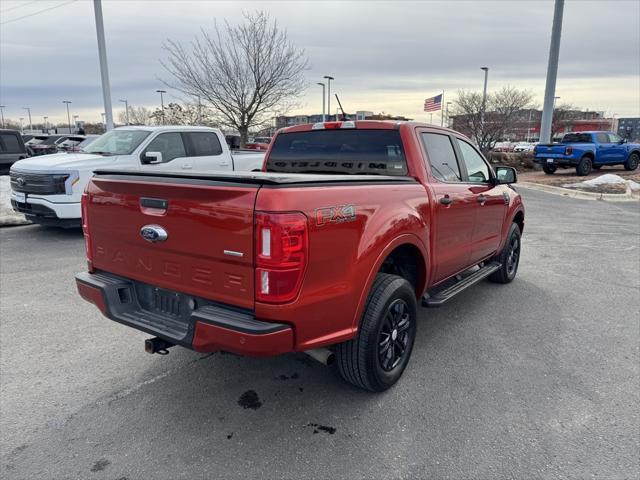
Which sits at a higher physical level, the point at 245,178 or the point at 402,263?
the point at 245,178

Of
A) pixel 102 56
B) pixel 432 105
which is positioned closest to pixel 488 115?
pixel 432 105

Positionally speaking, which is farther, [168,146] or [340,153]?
[168,146]

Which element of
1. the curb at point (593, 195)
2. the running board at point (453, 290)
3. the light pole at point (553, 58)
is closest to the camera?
the running board at point (453, 290)

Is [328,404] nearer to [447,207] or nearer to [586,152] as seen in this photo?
[447,207]

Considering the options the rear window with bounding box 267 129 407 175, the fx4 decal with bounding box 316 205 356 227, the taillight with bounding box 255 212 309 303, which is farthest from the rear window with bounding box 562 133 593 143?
the taillight with bounding box 255 212 309 303

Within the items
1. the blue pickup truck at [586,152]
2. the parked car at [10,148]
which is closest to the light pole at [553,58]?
the blue pickup truck at [586,152]

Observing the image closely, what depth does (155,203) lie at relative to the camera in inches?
109

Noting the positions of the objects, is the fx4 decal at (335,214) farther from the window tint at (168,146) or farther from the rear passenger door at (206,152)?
the rear passenger door at (206,152)

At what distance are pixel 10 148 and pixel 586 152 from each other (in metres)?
20.8

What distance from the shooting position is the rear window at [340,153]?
396 centimetres

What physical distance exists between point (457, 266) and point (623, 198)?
507 inches

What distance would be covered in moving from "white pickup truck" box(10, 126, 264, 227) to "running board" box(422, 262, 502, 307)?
4.32 metres

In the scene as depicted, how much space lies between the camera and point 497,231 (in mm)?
5258

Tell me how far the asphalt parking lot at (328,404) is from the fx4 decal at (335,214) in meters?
1.32
